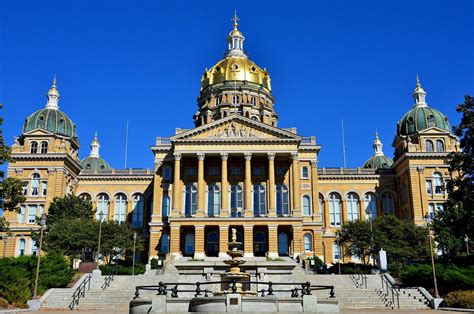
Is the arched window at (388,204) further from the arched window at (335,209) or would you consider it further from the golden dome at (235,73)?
the golden dome at (235,73)

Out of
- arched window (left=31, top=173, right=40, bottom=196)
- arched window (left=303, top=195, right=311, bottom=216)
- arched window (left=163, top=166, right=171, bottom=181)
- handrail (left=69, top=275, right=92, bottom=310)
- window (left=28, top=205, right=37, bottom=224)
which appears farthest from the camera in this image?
arched window (left=303, top=195, right=311, bottom=216)

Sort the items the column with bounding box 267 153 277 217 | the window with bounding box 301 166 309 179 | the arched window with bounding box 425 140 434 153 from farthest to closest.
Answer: the window with bounding box 301 166 309 179
the arched window with bounding box 425 140 434 153
the column with bounding box 267 153 277 217

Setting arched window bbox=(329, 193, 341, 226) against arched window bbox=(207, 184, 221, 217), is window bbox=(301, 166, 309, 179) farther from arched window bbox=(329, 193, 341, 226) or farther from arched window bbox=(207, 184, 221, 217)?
arched window bbox=(207, 184, 221, 217)

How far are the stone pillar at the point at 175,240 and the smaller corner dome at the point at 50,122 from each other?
76.4 ft

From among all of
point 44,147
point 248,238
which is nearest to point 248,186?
point 248,238

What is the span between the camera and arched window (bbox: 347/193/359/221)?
2842 inches

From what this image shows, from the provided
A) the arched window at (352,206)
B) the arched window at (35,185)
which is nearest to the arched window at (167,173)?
the arched window at (35,185)

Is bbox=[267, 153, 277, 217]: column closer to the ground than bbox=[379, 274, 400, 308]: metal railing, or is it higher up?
higher up

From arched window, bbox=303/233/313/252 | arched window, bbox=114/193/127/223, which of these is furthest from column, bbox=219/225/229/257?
arched window, bbox=114/193/127/223

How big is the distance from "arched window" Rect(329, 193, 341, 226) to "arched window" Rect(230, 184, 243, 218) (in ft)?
53.0

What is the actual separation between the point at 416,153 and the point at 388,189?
880cm

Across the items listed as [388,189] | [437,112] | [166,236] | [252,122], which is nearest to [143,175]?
[166,236]

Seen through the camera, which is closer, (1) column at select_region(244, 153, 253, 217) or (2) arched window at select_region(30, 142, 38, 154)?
(1) column at select_region(244, 153, 253, 217)

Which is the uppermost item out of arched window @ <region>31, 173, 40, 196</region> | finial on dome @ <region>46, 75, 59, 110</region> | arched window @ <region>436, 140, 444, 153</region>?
finial on dome @ <region>46, 75, 59, 110</region>
